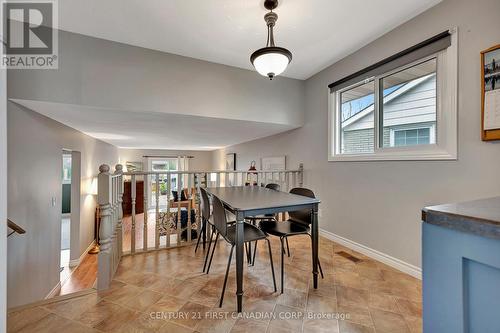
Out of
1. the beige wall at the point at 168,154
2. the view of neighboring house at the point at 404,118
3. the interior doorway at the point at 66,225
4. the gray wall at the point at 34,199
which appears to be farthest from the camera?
the beige wall at the point at 168,154

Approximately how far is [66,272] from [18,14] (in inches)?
154

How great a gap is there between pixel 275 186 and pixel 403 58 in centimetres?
203

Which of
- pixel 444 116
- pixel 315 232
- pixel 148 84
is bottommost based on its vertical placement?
pixel 315 232

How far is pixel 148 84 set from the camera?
2572 mm

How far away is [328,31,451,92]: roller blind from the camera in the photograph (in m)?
1.88

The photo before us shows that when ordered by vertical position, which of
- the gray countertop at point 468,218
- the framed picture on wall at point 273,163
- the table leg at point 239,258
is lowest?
the table leg at point 239,258

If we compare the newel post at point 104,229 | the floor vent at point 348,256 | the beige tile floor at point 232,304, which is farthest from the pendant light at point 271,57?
the floor vent at point 348,256

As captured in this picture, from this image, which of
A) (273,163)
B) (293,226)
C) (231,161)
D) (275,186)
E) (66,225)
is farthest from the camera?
(231,161)

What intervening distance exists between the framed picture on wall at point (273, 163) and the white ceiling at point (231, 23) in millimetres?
2023

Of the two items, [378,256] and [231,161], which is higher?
[231,161]

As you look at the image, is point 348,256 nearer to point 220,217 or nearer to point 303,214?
point 303,214

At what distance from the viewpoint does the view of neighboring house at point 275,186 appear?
145 cm

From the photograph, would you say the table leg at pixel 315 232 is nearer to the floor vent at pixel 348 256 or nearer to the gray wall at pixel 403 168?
the floor vent at pixel 348 256

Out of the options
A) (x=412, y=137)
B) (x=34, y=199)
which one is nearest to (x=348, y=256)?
(x=412, y=137)
